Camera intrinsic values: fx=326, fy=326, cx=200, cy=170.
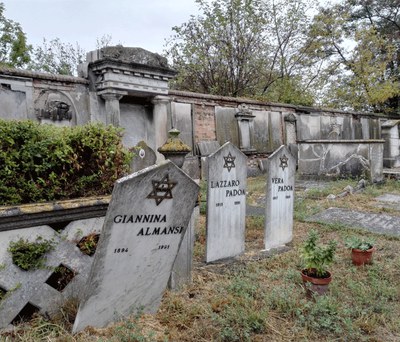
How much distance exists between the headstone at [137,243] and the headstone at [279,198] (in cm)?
202

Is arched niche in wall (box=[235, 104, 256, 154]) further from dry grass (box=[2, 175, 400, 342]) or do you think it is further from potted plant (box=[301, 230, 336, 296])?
potted plant (box=[301, 230, 336, 296])

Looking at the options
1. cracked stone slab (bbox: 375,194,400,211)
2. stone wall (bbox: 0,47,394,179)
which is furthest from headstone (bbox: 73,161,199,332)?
cracked stone slab (bbox: 375,194,400,211)

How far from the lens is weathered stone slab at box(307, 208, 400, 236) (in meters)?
5.03

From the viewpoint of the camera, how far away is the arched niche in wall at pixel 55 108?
6.03 m

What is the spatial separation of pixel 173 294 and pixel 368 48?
60.0ft

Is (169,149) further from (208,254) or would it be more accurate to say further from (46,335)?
(46,335)

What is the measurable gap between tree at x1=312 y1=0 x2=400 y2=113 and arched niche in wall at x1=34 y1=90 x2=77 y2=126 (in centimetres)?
1293

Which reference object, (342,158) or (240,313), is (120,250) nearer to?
(240,313)

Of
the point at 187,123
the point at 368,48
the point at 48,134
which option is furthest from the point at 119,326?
the point at 368,48

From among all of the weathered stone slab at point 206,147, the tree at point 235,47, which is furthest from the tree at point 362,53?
the weathered stone slab at point 206,147

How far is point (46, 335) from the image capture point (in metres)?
2.18

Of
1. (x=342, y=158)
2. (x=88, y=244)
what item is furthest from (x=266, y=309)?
(x=342, y=158)

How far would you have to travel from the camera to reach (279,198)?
175 inches

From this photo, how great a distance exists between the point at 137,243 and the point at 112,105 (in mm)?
5026
